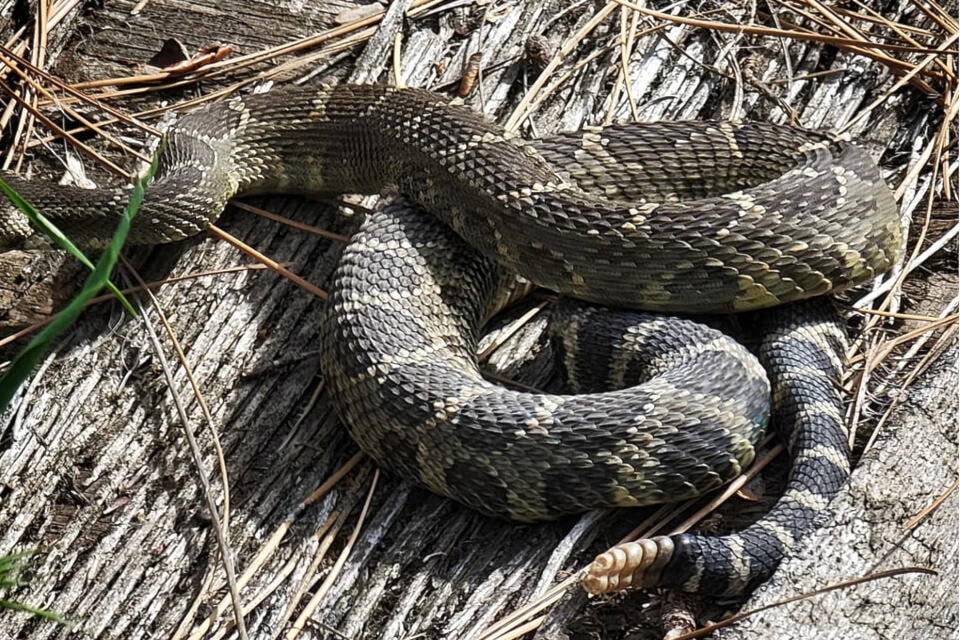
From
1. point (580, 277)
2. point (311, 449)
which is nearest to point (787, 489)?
point (580, 277)

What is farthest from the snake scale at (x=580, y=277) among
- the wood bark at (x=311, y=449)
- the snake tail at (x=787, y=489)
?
the wood bark at (x=311, y=449)

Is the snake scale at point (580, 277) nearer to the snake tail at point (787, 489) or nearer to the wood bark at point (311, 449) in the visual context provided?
the snake tail at point (787, 489)

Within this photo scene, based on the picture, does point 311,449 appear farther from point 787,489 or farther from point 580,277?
point 787,489

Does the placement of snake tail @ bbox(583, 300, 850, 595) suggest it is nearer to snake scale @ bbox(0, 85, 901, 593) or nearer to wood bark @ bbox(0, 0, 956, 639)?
snake scale @ bbox(0, 85, 901, 593)

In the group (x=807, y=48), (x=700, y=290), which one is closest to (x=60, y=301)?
(x=700, y=290)

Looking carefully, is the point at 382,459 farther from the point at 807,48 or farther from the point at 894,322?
the point at 807,48
